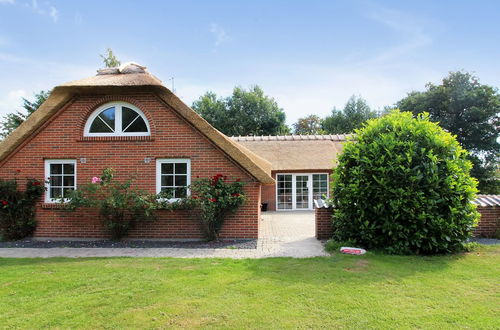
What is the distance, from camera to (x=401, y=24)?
9.13 metres

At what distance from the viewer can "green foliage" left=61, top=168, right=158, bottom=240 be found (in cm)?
836

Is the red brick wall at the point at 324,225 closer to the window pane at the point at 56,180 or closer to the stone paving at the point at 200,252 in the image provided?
the stone paving at the point at 200,252

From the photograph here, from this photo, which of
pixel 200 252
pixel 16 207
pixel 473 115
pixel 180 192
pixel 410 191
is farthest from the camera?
pixel 473 115

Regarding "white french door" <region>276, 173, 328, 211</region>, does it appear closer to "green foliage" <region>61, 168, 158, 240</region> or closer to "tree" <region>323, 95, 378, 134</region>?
"green foliage" <region>61, 168, 158, 240</region>

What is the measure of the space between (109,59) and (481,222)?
25287mm

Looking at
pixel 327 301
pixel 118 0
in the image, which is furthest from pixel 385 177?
pixel 118 0

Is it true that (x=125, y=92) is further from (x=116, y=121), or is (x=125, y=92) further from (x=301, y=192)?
(x=301, y=192)

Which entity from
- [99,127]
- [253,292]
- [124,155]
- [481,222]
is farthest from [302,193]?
[253,292]

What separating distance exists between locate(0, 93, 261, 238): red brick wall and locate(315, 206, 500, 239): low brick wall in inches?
79.2

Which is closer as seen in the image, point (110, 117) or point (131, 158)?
point (131, 158)

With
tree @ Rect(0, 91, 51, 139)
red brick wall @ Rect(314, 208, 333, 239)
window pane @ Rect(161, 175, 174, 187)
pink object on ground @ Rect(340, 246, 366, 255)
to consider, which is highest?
tree @ Rect(0, 91, 51, 139)

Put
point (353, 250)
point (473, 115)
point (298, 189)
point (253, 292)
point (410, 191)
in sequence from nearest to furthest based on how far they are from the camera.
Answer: point (253, 292)
point (410, 191)
point (353, 250)
point (298, 189)
point (473, 115)

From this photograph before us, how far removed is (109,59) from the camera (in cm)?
2331

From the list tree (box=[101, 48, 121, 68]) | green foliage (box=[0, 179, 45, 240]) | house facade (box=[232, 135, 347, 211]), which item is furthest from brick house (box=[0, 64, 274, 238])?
tree (box=[101, 48, 121, 68])
